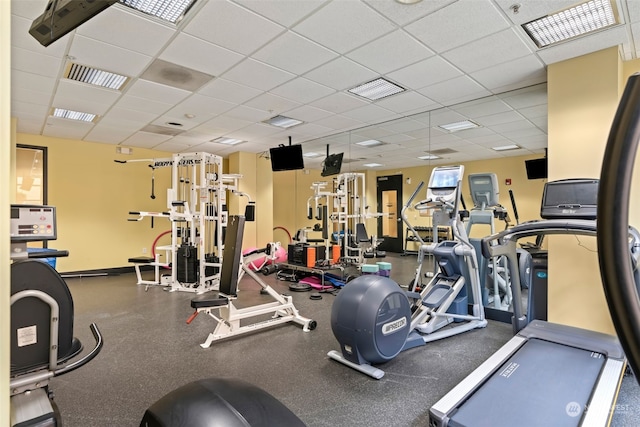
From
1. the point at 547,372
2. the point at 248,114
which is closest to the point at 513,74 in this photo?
the point at 547,372

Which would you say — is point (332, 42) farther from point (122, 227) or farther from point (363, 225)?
point (122, 227)

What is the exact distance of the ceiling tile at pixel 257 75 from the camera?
363 centimetres

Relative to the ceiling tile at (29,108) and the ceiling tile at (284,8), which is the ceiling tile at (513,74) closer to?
the ceiling tile at (284,8)

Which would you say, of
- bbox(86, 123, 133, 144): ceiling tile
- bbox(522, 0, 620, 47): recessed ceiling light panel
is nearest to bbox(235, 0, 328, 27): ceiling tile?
bbox(522, 0, 620, 47): recessed ceiling light panel

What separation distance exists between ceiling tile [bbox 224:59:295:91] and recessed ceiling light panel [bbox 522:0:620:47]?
8.05ft

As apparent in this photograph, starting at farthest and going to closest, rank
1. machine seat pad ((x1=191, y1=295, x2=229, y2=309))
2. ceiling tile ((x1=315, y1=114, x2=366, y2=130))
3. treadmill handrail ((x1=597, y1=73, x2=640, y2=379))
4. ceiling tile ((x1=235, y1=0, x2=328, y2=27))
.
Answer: ceiling tile ((x1=315, y1=114, x2=366, y2=130))
machine seat pad ((x1=191, y1=295, x2=229, y2=309))
ceiling tile ((x1=235, y1=0, x2=328, y2=27))
treadmill handrail ((x1=597, y1=73, x2=640, y2=379))

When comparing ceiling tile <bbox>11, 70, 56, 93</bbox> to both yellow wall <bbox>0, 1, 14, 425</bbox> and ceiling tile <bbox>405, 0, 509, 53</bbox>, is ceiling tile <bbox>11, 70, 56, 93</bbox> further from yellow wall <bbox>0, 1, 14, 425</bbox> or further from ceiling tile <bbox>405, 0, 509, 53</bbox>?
yellow wall <bbox>0, 1, 14, 425</bbox>

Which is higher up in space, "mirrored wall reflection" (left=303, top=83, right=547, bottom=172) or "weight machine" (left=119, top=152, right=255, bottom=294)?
"mirrored wall reflection" (left=303, top=83, right=547, bottom=172)

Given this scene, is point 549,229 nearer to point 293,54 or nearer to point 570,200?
A: point 570,200

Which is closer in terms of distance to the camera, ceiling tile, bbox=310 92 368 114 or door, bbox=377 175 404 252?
ceiling tile, bbox=310 92 368 114

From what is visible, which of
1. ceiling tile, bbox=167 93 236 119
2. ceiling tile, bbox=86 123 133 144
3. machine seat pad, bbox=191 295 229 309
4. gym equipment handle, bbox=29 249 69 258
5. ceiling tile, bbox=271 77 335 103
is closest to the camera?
gym equipment handle, bbox=29 249 69 258

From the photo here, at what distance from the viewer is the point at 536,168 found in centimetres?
439

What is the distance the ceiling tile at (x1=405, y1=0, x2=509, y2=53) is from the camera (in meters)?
2.66

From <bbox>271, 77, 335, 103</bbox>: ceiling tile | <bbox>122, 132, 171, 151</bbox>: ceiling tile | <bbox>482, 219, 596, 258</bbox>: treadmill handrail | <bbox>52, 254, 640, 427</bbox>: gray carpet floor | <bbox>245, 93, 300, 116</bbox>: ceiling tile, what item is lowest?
<bbox>52, 254, 640, 427</bbox>: gray carpet floor
